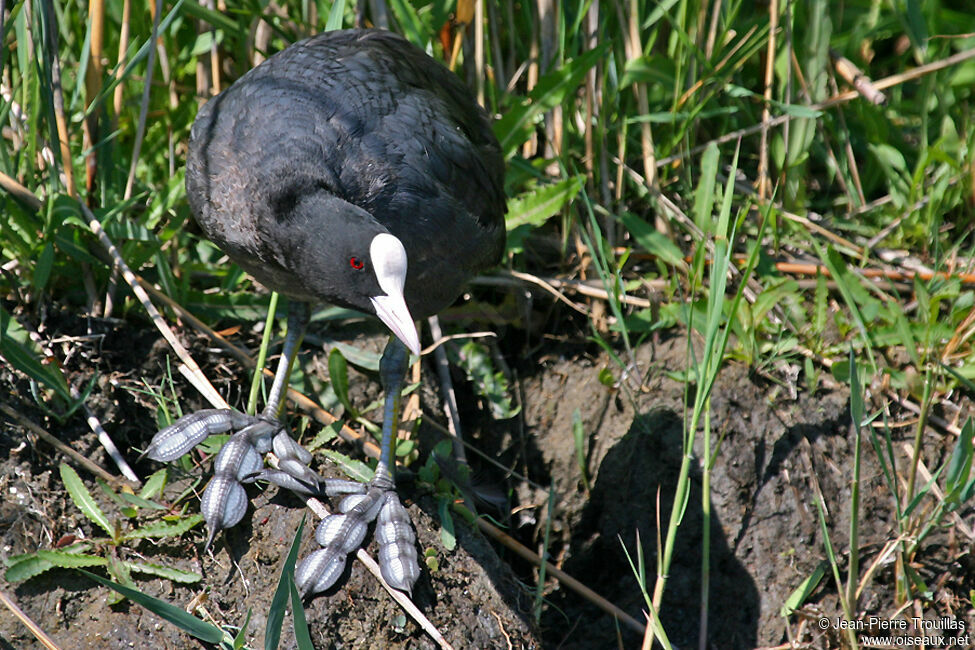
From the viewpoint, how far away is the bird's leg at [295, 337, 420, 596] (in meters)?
2.61

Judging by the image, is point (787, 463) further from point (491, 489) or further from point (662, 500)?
point (491, 489)

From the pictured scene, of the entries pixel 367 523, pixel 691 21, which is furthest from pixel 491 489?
pixel 691 21

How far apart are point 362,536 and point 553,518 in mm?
1067

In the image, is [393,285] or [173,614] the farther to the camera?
[393,285]

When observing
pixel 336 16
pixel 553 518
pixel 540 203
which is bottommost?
pixel 553 518

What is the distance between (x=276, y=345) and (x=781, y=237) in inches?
85.5

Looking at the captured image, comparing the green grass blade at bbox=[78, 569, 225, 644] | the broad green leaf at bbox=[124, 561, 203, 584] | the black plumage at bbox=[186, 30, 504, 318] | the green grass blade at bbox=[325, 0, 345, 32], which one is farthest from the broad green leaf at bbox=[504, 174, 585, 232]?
the green grass blade at bbox=[78, 569, 225, 644]

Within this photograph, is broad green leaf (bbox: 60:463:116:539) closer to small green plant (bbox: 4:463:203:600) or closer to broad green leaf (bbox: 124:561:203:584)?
small green plant (bbox: 4:463:203:600)

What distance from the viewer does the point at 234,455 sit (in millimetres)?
2814

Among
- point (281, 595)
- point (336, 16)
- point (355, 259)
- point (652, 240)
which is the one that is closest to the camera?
point (281, 595)

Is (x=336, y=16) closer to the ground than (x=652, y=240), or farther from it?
farther from it

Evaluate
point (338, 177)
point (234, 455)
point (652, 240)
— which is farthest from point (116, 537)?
point (652, 240)

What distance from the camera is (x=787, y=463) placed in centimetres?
330

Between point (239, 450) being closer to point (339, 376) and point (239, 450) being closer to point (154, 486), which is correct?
point (154, 486)
